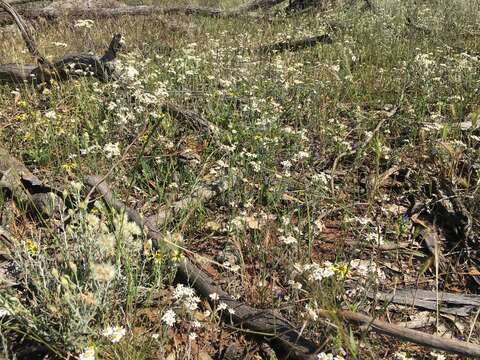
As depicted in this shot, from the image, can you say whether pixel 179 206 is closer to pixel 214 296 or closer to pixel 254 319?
pixel 214 296

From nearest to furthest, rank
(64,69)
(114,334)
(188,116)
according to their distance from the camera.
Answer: (114,334) < (188,116) < (64,69)

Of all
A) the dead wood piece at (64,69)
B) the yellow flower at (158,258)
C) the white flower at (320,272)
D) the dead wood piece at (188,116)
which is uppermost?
the dead wood piece at (64,69)

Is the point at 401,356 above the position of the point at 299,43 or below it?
below

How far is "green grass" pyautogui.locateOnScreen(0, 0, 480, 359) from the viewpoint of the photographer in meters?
2.21

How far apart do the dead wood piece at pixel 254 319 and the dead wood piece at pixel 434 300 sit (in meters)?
0.70

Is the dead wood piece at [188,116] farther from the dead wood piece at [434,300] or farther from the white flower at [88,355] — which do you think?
the white flower at [88,355]

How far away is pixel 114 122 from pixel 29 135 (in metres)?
0.82

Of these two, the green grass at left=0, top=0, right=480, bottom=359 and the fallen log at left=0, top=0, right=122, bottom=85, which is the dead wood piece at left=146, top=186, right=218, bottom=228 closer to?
the green grass at left=0, top=0, right=480, bottom=359

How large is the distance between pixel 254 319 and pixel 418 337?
0.90 meters

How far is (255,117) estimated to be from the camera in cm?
465

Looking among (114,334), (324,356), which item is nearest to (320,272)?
(324,356)

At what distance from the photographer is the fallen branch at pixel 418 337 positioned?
1.67 m

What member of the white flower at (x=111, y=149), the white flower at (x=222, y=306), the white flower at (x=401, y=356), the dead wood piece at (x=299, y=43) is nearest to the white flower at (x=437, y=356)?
the white flower at (x=401, y=356)

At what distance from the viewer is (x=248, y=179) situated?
3.64 meters
